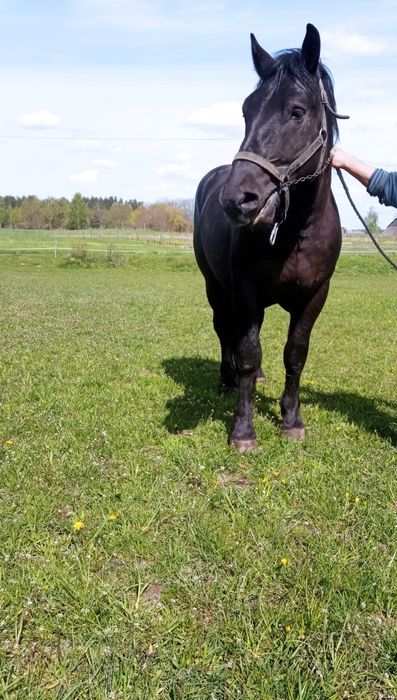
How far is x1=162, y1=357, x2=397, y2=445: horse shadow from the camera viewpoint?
5691mm

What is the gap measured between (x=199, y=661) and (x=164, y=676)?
172 mm

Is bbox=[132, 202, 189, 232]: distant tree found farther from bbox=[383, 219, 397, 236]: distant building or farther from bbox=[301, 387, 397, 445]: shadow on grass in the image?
bbox=[383, 219, 397, 236]: distant building

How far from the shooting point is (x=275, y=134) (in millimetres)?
3855

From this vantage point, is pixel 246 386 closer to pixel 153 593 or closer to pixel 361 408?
pixel 361 408

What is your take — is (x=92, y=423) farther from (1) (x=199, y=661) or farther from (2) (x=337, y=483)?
(1) (x=199, y=661)

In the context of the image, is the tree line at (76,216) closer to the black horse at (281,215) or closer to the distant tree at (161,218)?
the distant tree at (161,218)

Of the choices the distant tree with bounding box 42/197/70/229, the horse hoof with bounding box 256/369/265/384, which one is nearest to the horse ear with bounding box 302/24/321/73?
the horse hoof with bounding box 256/369/265/384

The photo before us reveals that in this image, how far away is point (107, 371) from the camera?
8.05 meters

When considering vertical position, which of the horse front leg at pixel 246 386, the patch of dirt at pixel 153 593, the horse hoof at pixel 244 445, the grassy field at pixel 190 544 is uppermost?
the horse front leg at pixel 246 386

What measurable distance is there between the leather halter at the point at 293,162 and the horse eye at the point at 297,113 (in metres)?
0.23

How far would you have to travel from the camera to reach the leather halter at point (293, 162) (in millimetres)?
3779

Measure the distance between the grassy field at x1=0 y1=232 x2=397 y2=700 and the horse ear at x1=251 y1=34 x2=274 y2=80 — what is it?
302 cm

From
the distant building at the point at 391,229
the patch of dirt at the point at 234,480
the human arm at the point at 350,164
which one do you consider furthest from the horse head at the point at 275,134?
the patch of dirt at the point at 234,480

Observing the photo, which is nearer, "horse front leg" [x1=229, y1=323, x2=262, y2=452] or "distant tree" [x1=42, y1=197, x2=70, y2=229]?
"horse front leg" [x1=229, y1=323, x2=262, y2=452]
